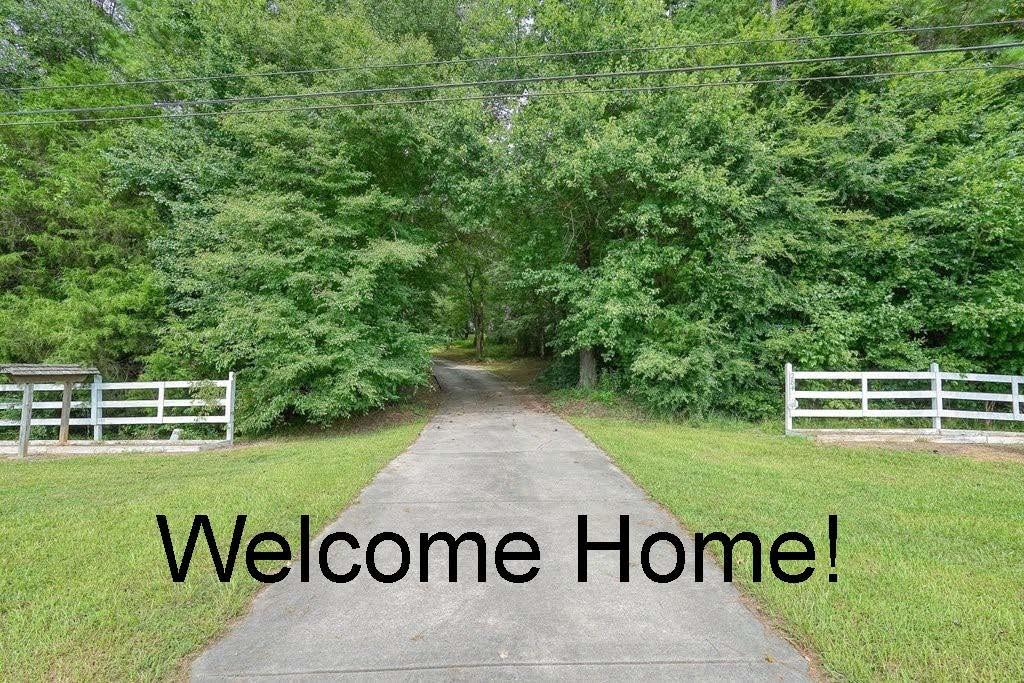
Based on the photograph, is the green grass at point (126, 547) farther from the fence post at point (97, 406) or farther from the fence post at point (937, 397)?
the fence post at point (937, 397)

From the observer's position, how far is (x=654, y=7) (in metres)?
11.2

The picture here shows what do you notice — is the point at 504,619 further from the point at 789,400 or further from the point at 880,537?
the point at 789,400

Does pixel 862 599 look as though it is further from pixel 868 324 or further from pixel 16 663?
pixel 868 324

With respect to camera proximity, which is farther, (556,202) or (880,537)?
(556,202)

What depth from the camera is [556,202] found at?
11875mm

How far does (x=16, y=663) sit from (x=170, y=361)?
9.05 meters

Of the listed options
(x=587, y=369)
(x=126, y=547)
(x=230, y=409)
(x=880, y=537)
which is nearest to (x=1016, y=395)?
(x=880, y=537)

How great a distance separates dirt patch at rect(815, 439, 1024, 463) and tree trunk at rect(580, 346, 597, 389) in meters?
5.59

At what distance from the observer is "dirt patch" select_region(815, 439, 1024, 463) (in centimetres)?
686

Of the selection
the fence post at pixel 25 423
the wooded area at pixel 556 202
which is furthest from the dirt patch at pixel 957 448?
the fence post at pixel 25 423

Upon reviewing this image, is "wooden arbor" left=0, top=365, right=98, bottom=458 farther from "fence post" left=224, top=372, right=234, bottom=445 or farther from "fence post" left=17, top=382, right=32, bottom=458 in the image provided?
"fence post" left=224, top=372, right=234, bottom=445

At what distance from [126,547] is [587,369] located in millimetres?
10540

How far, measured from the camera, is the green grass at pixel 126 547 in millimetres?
2352

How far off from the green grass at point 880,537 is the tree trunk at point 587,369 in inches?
202
